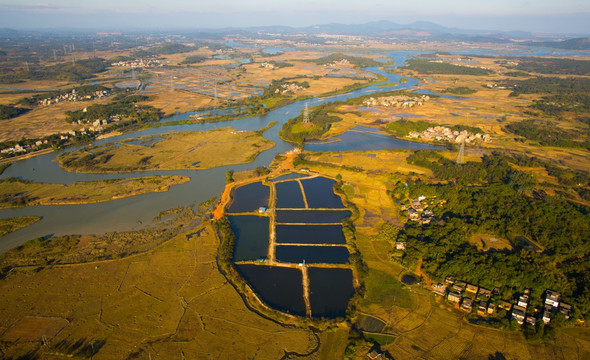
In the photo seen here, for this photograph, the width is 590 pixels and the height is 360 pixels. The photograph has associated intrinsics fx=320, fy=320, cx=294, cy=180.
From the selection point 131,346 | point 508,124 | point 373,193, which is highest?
point 508,124

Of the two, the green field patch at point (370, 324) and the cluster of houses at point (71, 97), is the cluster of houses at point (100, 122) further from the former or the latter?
the green field patch at point (370, 324)

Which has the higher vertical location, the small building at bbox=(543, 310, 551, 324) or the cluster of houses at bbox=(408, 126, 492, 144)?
the cluster of houses at bbox=(408, 126, 492, 144)

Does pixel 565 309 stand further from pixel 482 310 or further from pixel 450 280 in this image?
pixel 450 280

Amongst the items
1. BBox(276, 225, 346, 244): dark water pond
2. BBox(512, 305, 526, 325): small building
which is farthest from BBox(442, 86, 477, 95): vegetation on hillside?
BBox(512, 305, 526, 325): small building

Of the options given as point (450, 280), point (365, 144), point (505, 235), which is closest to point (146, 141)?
point (365, 144)

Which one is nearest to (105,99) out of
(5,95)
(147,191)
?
(5,95)

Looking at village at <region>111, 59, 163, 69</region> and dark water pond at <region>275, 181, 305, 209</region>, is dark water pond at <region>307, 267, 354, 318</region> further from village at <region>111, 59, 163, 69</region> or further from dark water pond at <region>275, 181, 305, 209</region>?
village at <region>111, 59, 163, 69</region>

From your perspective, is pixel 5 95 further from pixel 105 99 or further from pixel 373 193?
pixel 373 193
